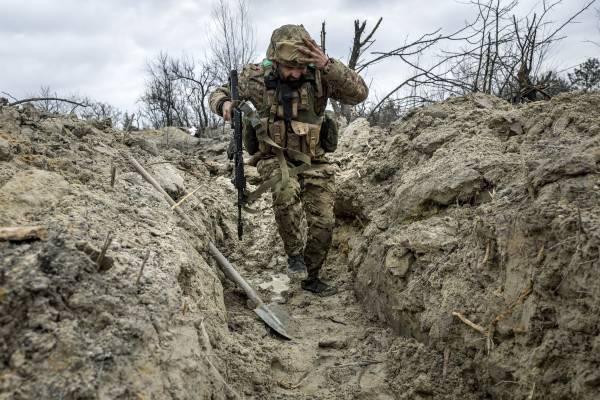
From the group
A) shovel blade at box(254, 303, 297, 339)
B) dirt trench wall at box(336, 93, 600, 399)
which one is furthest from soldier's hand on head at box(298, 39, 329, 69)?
shovel blade at box(254, 303, 297, 339)

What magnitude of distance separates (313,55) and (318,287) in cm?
182

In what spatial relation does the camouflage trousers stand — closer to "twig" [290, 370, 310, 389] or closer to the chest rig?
the chest rig

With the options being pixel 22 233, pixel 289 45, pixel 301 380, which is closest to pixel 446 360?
pixel 301 380

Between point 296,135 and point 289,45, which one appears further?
point 296,135

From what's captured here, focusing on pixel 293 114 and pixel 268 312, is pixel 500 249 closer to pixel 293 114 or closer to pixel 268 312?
pixel 268 312

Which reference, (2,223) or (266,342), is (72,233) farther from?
(266,342)

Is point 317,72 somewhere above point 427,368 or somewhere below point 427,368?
above

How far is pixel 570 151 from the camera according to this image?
217 cm

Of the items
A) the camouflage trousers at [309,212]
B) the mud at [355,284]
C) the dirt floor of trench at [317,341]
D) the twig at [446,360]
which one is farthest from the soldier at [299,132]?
the twig at [446,360]

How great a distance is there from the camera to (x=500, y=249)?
2.15 meters

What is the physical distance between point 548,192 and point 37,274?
2063 millimetres

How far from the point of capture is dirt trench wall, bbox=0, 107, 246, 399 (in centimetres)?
141

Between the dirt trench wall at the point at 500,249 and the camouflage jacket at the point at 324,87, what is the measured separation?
80 centimetres

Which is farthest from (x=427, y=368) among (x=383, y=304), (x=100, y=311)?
(x=100, y=311)
